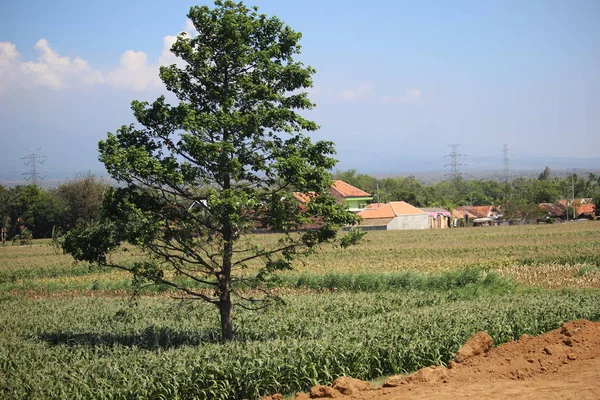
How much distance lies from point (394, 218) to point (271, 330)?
73.1 metres

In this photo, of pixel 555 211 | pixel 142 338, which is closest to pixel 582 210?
pixel 555 211

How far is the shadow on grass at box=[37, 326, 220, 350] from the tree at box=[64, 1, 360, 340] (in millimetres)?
1456

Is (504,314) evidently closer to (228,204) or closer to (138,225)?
(228,204)

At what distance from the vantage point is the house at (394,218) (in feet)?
290

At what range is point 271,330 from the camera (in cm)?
1767

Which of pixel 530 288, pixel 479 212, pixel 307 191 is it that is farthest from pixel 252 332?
pixel 479 212

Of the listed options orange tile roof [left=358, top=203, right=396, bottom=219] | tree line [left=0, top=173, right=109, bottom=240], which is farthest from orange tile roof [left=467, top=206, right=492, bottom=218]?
tree line [left=0, top=173, right=109, bottom=240]

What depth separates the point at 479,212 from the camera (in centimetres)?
12738

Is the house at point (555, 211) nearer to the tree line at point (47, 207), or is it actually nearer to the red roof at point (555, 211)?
the red roof at point (555, 211)

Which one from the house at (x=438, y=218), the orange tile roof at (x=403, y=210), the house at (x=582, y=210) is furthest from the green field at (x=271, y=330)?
the house at (x=582, y=210)

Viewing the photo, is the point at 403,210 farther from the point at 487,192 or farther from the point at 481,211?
the point at 487,192

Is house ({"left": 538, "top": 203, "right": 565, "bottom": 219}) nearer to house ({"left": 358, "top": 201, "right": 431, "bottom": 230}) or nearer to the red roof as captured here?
the red roof

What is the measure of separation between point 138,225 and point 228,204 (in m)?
2.29

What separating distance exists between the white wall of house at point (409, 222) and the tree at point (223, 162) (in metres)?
73.0
